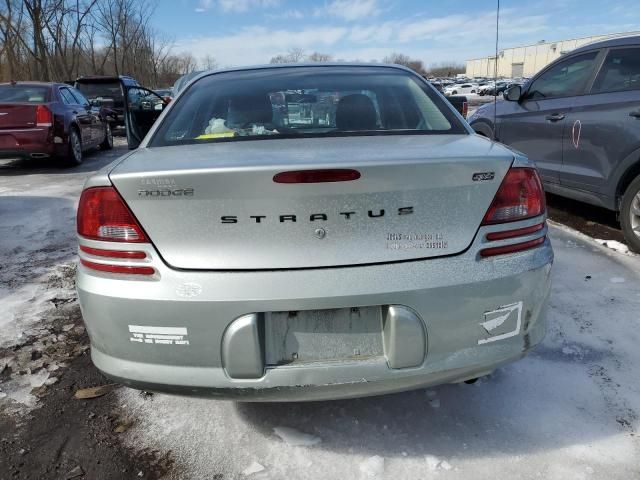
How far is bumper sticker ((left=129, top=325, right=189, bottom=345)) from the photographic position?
174 cm

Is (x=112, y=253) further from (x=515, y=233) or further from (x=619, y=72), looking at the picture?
(x=619, y=72)

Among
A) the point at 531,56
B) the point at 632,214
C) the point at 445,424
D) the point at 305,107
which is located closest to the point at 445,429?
the point at 445,424

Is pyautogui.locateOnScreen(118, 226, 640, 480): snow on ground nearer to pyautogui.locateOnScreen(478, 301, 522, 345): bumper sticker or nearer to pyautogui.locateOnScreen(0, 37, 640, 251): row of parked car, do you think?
pyautogui.locateOnScreen(478, 301, 522, 345): bumper sticker

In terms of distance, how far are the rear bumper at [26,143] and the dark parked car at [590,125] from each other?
6.91m

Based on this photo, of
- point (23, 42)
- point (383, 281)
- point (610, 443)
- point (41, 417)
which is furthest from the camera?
point (23, 42)

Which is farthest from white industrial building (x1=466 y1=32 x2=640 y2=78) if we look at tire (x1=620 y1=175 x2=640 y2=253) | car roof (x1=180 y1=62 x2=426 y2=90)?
car roof (x1=180 y1=62 x2=426 y2=90)

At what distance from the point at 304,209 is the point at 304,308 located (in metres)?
0.32

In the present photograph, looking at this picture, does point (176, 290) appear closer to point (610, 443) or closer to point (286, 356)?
point (286, 356)

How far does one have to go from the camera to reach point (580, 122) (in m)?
4.54

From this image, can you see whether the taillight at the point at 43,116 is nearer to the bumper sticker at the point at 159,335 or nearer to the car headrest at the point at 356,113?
the car headrest at the point at 356,113

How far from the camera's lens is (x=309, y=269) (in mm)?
1712

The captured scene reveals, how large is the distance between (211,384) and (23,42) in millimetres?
29320

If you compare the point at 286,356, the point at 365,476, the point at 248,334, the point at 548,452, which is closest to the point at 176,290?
the point at 248,334

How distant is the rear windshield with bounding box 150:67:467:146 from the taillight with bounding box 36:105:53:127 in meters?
6.57
